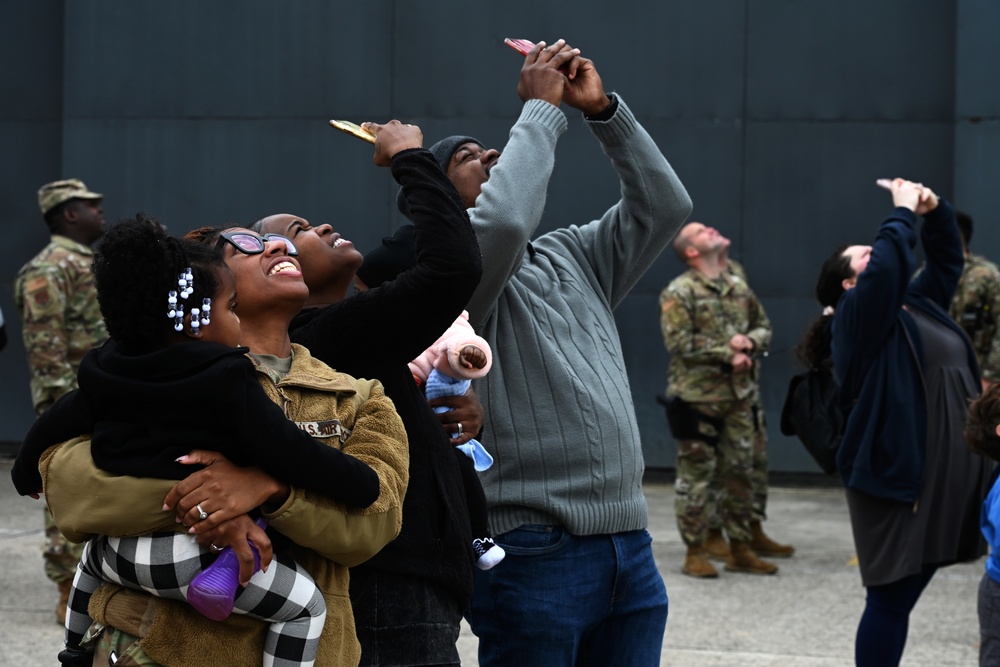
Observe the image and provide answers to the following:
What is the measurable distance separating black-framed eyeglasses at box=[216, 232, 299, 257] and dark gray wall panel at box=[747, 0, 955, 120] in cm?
886

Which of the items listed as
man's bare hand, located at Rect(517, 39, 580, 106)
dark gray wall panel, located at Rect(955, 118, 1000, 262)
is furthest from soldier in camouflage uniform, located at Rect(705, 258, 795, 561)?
man's bare hand, located at Rect(517, 39, 580, 106)

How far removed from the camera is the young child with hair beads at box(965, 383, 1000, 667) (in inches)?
169

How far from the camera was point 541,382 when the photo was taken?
317 centimetres

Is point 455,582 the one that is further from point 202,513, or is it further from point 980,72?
point 980,72

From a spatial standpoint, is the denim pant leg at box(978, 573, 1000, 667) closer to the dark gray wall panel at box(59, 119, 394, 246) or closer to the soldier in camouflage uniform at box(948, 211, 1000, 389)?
the soldier in camouflage uniform at box(948, 211, 1000, 389)

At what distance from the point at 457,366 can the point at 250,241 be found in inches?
21.8

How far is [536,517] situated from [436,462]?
53 cm

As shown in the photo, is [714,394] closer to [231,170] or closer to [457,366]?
[231,170]

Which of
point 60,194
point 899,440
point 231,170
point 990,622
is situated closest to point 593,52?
point 231,170

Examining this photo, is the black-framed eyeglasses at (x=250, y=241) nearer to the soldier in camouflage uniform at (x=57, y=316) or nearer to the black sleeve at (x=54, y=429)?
the black sleeve at (x=54, y=429)

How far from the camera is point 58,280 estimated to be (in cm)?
679

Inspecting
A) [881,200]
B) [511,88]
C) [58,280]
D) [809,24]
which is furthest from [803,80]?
[58,280]

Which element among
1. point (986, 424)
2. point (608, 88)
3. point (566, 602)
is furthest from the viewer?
point (608, 88)

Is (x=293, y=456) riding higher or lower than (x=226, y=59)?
lower
